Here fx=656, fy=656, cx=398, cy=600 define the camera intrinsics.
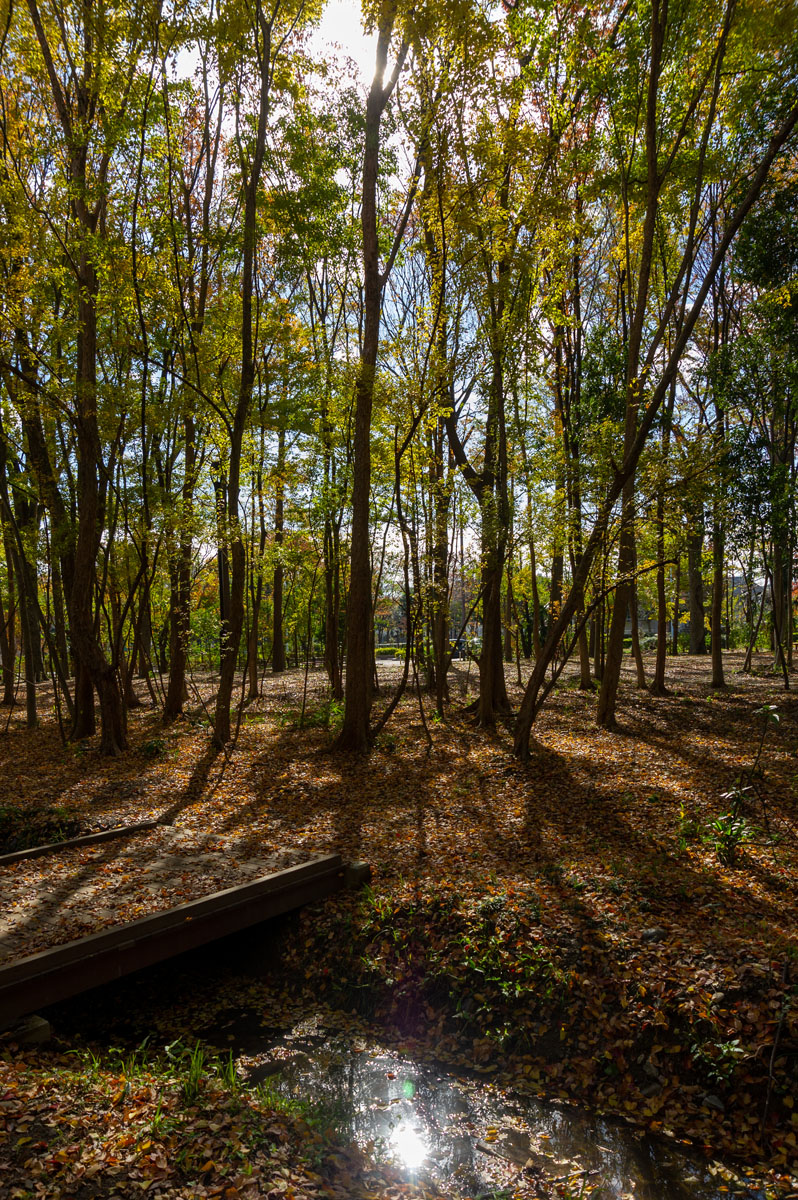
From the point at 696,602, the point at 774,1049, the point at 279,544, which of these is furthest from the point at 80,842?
the point at 696,602

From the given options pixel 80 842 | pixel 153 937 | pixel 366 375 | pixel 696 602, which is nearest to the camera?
pixel 153 937

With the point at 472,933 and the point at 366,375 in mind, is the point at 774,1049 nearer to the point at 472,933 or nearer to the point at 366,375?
the point at 472,933

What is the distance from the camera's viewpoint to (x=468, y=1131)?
3.55 metres

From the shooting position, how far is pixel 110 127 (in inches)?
336

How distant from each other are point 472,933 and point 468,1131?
1461 mm

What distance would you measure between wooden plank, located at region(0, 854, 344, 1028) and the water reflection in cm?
85

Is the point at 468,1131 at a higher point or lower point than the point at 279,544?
lower

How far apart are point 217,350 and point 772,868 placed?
998 centimetres

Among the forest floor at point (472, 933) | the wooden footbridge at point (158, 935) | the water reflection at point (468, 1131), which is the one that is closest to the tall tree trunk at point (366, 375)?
the forest floor at point (472, 933)

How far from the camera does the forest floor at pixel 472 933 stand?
121 inches

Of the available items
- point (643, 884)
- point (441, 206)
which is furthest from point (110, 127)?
point (643, 884)

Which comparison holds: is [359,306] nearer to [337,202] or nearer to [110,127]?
[337,202]

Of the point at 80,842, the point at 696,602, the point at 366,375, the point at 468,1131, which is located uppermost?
the point at 366,375

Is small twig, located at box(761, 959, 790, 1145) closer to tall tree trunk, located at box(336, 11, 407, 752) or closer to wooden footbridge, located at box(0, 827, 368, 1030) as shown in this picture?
wooden footbridge, located at box(0, 827, 368, 1030)
